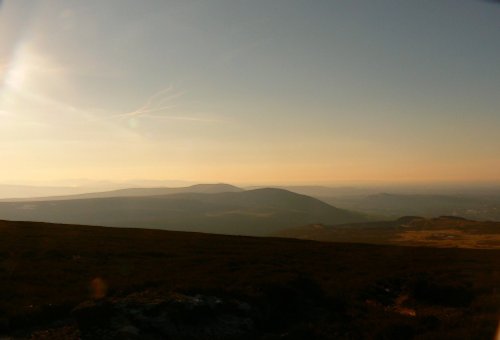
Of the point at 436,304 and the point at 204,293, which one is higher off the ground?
the point at 204,293

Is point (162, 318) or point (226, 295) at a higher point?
point (162, 318)

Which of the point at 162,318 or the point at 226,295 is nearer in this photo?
the point at 162,318

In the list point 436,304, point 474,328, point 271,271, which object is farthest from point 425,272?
point 474,328

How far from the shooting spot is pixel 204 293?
70.7 ft

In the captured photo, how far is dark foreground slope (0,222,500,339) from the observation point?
17078 millimetres

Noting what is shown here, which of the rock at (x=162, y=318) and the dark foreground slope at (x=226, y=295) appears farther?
the dark foreground slope at (x=226, y=295)

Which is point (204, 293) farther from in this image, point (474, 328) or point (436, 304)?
point (436, 304)

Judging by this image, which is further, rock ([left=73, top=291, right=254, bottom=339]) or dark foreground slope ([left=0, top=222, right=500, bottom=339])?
dark foreground slope ([left=0, top=222, right=500, bottom=339])

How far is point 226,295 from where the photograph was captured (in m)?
21.9

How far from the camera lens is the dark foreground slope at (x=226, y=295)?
56.0ft

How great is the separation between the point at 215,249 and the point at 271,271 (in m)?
16.8

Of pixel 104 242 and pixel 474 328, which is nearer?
pixel 474 328

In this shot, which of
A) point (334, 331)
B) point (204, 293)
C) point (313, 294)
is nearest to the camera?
point (334, 331)

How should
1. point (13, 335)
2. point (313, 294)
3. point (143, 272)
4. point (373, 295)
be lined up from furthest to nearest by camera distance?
point (143, 272) < point (373, 295) < point (313, 294) < point (13, 335)
